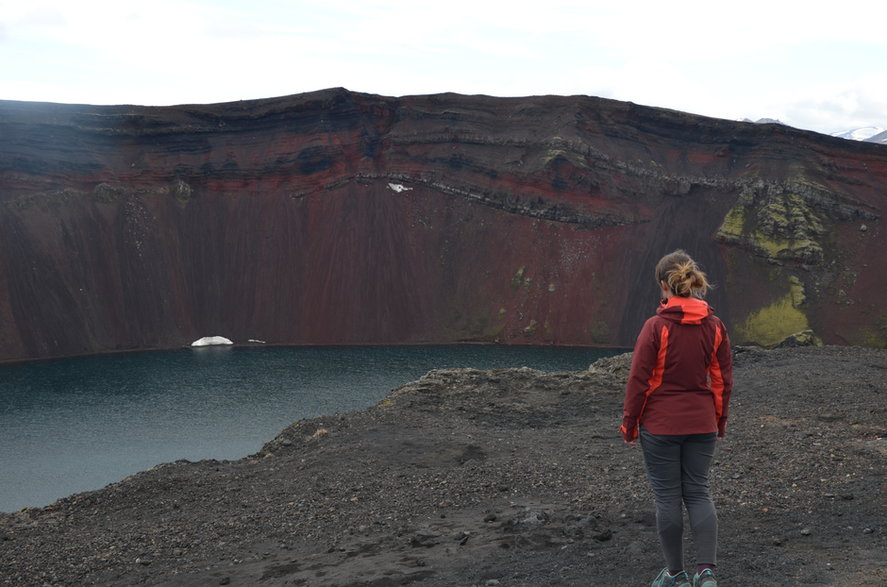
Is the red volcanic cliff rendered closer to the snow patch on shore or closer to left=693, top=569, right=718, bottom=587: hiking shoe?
the snow patch on shore

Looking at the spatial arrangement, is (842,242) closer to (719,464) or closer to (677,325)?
(719,464)

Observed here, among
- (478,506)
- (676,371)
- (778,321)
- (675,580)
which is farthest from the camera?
(778,321)

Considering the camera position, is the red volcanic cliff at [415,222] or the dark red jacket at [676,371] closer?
the dark red jacket at [676,371]

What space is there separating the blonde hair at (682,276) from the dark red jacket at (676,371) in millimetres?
69

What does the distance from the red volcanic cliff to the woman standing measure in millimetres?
40089

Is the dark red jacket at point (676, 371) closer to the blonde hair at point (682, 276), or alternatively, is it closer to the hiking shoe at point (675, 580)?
the blonde hair at point (682, 276)

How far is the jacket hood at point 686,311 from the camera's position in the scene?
516 cm

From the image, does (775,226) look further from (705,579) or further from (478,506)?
(705,579)

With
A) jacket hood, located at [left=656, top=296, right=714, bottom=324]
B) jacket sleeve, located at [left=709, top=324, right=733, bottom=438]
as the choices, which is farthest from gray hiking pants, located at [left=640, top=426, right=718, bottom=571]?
jacket hood, located at [left=656, top=296, right=714, bottom=324]

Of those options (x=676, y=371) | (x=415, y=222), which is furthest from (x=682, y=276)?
(x=415, y=222)

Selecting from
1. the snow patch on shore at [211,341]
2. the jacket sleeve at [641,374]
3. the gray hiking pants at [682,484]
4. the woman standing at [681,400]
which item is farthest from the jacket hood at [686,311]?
the snow patch on shore at [211,341]

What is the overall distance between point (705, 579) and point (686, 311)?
182cm

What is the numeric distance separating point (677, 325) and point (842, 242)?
45489 mm

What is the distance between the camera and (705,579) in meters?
5.22
